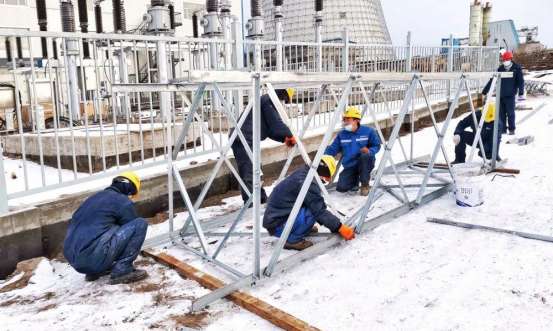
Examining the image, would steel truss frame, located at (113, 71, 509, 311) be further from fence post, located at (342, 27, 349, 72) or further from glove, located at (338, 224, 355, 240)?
fence post, located at (342, 27, 349, 72)

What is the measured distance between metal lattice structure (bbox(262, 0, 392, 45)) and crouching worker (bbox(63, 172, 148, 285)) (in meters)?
23.8

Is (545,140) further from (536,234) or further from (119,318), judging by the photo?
(119,318)

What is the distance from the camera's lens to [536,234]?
12.6 ft

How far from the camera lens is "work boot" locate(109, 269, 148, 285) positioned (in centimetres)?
342

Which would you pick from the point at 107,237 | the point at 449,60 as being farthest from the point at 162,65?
the point at 449,60

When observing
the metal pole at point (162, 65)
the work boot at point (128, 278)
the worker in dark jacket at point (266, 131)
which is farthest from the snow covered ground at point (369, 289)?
the metal pole at point (162, 65)

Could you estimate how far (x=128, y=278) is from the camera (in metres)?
3.44

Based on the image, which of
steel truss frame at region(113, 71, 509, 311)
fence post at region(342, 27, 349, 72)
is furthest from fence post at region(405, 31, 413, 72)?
steel truss frame at region(113, 71, 509, 311)

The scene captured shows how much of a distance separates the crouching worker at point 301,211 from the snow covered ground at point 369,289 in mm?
231

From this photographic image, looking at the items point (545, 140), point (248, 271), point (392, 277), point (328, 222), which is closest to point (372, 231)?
point (328, 222)

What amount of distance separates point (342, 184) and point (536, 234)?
2.36 metres

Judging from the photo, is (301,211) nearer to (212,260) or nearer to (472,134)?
(212,260)

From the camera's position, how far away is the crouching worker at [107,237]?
10.9 ft

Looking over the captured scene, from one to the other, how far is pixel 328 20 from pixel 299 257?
25815 mm
